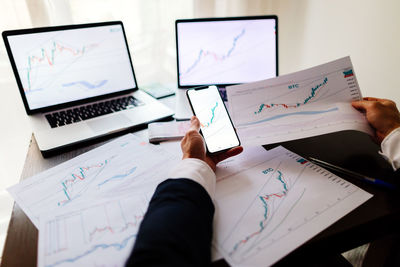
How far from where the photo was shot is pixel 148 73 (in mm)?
1585

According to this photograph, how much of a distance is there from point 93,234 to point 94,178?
0.18m

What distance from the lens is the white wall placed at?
47.0 inches

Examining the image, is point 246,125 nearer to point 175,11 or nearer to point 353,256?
point 353,256

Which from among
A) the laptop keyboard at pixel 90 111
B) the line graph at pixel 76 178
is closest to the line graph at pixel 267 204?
the line graph at pixel 76 178

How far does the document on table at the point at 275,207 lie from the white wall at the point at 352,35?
83 cm

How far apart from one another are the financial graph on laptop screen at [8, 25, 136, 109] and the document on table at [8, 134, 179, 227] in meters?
0.32

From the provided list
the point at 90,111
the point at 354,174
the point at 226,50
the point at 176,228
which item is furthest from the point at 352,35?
the point at 176,228

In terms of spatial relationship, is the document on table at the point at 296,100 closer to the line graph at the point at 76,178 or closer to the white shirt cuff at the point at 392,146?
the white shirt cuff at the point at 392,146

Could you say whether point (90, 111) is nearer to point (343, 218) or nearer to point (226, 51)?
point (226, 51)

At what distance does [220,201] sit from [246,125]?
0.76ft

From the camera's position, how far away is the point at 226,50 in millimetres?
1074

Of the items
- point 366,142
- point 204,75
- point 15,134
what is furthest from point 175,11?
point 366,142

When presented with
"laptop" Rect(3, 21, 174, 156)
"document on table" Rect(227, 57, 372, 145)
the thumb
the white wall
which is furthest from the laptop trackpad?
the white wall

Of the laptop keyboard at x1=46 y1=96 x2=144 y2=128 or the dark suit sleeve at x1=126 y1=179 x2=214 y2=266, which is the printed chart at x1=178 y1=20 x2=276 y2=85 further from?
the dark suit sleeve at x1=126 y1=179 x2=214 y2=266
